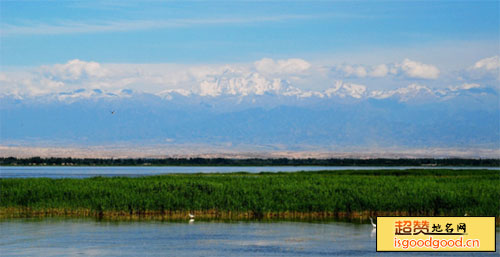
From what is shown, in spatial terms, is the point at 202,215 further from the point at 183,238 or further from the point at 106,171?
the point at 106,171

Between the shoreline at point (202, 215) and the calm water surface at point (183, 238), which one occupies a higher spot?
the shoreline at point (202, 215)

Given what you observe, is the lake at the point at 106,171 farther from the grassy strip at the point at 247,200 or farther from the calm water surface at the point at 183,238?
the calm water surface at the point at 183,238

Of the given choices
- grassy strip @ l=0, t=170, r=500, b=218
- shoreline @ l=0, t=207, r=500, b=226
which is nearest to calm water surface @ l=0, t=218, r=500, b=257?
shoreline @ l=0, t=207, r=500, b=226

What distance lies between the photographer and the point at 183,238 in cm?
3088

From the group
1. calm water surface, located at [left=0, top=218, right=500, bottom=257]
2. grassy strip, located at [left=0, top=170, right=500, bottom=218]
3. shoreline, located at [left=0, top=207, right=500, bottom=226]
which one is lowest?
calm water surface, located at [left=0, top=218, right=500, bottom=257]

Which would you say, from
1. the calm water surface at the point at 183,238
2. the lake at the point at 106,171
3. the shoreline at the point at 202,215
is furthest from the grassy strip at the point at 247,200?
the lake at the point at 106,171

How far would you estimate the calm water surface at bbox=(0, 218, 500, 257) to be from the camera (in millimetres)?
27703

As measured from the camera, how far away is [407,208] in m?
37.2

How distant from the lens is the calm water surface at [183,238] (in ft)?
90.9

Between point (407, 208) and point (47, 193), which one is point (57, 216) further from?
point (407, 208)

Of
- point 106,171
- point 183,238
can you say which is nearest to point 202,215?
point 183,238

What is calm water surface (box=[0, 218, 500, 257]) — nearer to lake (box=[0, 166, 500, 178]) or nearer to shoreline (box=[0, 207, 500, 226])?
shoreline (box=[0, 207, 500, 226])

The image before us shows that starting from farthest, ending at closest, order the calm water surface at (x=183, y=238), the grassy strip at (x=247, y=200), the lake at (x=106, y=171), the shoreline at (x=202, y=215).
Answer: the lake at (x=106, y=171) → the grassy strip at (x=247, y=200) → the shoreline at (x=202, y=215) → the calm water surface at (x=183, y=238)

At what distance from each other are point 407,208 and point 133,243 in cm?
1357
